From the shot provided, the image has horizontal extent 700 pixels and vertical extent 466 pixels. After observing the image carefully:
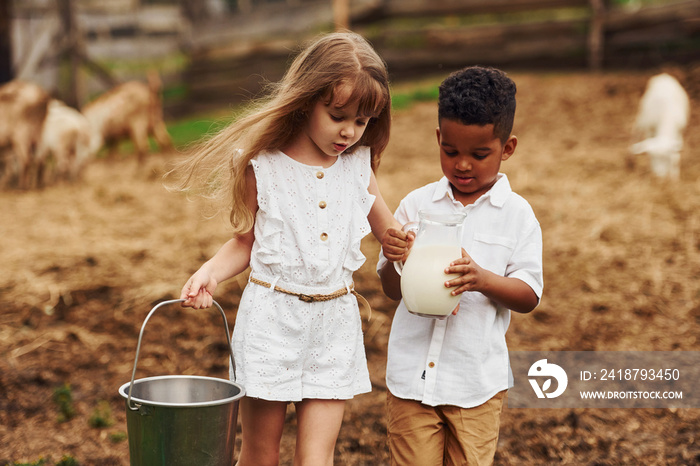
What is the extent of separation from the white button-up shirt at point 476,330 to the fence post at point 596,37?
1021cm

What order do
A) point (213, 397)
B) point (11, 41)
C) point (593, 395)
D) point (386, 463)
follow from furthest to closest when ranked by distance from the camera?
point (11, 41), point (593, 395), point (386, 463), point (213, 397)

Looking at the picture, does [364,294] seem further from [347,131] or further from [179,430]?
[179,430]

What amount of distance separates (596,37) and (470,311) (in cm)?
1043

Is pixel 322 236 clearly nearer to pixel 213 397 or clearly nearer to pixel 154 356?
pixel 213 397

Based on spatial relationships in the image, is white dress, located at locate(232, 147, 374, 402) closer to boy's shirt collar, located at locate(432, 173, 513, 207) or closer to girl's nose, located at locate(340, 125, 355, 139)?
girl's nose, located at locate(340, 125, 355, 139)

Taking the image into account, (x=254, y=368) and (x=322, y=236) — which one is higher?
(x=322, y=236)

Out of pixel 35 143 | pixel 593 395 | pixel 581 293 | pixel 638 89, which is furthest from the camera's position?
pixel 638 89

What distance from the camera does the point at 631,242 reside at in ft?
19.0


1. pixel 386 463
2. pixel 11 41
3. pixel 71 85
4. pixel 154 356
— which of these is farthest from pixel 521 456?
pixel 11 41

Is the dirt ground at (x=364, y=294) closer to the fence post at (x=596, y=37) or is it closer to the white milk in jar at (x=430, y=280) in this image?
the white milk in jar at (x=430, y=280)

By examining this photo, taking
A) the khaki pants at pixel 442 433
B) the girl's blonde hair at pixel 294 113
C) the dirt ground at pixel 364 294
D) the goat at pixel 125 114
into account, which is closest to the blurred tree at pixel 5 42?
the goat at pixel 125 114

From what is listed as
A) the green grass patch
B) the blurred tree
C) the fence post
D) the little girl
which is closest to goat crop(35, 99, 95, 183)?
the green grass patch

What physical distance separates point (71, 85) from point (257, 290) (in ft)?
39.6

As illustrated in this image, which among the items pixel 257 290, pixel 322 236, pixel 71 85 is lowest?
pixel 257 290
